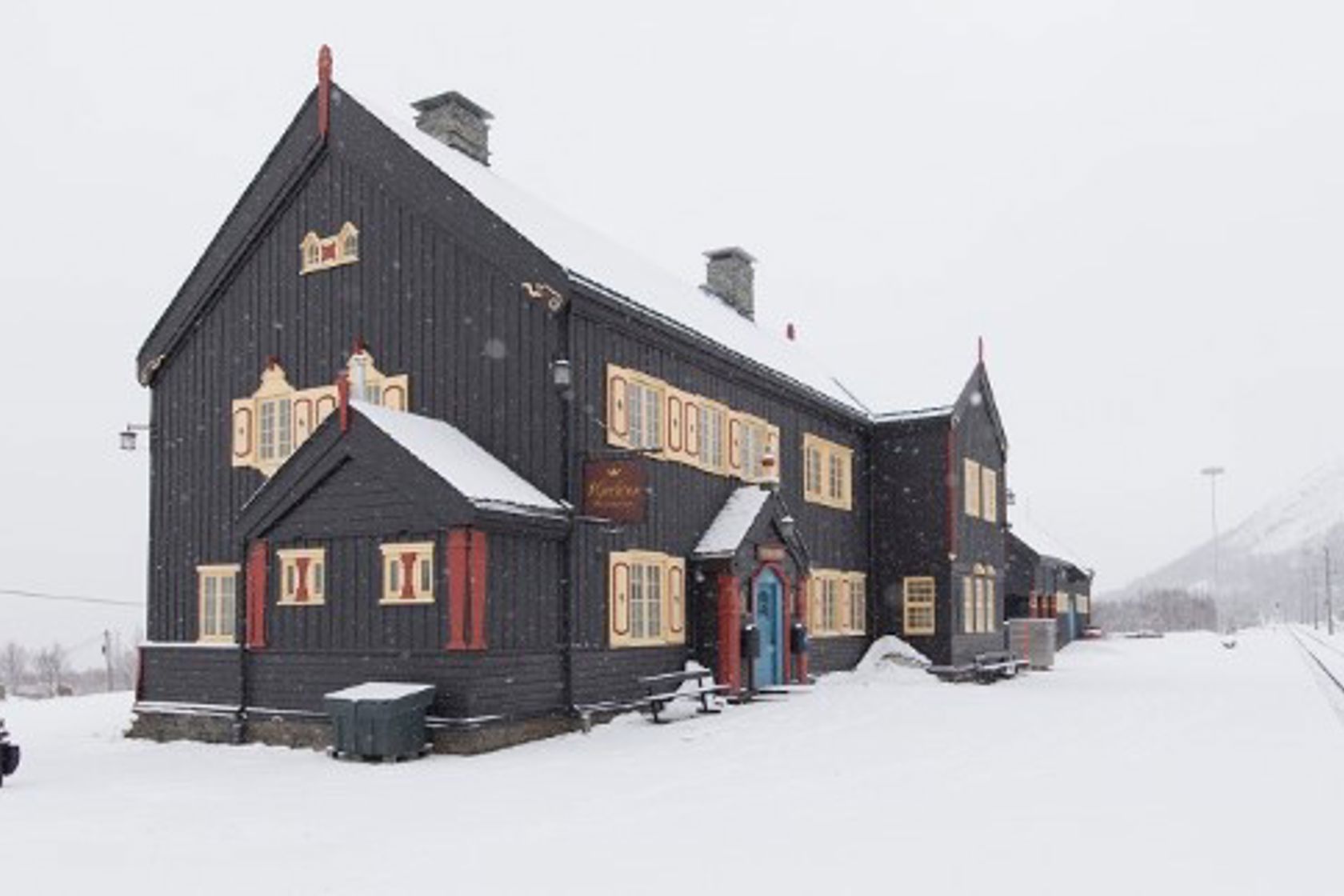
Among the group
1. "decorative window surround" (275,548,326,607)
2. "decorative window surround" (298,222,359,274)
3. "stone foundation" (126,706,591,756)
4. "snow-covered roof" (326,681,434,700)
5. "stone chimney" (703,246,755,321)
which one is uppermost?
"stone chimney" (703,246,755,321)

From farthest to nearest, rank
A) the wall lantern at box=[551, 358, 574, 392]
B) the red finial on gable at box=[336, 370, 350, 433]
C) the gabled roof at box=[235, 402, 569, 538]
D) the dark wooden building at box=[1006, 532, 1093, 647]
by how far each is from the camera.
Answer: the dark wooden building at box=[1006, 532, 1093, 647], the wall lantern at box=[551, 358, 574, 392], the red finial on gable at box=[336, 370, 350, 433], the gabled roof at box=[235, 402, 569, 538]

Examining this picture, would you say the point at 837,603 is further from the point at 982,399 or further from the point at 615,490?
the point at 615,490

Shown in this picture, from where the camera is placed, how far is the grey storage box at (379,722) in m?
16.3

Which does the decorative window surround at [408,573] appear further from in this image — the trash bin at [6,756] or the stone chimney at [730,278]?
the stone chimney at [730,278]

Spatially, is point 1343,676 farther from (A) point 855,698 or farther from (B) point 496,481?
(B) point 496,481

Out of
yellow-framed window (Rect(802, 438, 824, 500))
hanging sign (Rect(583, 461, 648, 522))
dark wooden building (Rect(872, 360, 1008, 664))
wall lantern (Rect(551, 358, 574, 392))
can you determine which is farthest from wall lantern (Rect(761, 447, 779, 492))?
dark wooden building (Rect(872, 360, 1008, 664))

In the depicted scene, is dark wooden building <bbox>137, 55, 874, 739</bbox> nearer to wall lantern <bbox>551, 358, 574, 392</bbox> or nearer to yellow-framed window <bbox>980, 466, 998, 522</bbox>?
wall lantern <bbox>551, 358, 574, 392</bbox>

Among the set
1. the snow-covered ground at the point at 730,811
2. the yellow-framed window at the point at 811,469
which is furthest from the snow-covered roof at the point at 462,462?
the yellow-framed window at the point at 811,469

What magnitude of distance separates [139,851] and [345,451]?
26.9 ft

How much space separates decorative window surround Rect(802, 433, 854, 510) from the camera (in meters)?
29.1

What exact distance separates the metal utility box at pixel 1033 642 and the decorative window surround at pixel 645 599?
60.2 feet

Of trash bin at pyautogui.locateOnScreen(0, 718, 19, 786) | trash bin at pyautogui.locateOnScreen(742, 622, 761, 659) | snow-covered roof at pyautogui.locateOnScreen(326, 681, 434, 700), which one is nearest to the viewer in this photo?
trash bin at pyautogui.locateOnScreen(0, 718, 19, 786)

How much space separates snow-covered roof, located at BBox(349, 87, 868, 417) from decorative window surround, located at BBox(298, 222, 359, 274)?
1.93m

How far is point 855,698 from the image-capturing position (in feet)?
80.0
